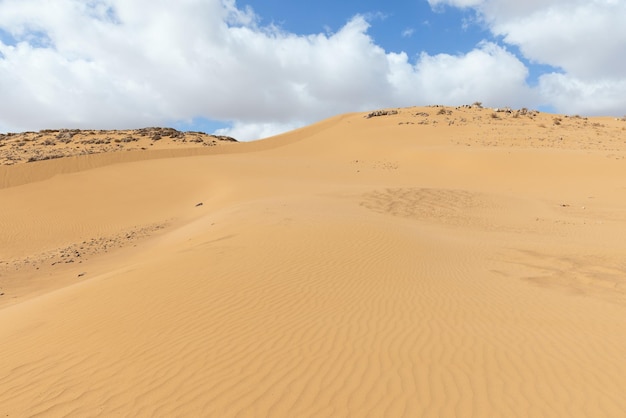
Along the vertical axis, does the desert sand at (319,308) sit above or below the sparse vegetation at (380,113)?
below

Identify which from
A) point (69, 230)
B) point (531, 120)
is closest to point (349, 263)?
point (69, 230)

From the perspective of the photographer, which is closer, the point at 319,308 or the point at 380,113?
the point at 319,308

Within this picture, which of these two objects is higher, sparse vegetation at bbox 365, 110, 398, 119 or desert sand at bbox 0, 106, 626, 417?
sparse vegetation at bbox 365, 110, 398, 119

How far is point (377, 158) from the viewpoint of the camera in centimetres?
3084

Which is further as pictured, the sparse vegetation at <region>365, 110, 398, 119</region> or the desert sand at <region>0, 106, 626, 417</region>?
the sparse vegetation at <region>365, 110, 398, 119</region>

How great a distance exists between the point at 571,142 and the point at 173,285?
3489cm

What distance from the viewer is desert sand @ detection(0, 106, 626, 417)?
3.99 m

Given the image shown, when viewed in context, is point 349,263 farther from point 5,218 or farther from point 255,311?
point 5,218

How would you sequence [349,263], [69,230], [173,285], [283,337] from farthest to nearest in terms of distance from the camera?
[69,230] < [349,263] < [173,285] < [283,337]

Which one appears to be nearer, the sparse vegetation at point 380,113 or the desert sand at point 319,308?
the desert sand at point 319,308

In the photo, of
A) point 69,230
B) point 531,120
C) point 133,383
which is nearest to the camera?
point 133,383

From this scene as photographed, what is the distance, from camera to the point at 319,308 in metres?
6.07

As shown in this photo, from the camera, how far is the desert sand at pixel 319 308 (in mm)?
3994

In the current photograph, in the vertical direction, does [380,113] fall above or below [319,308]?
above
